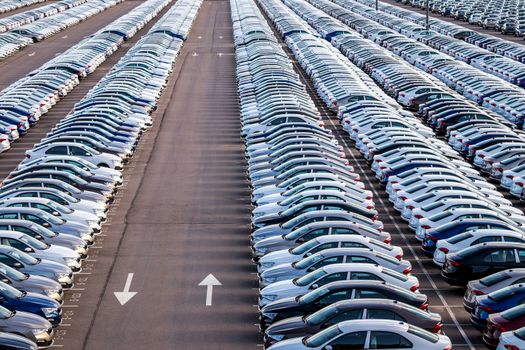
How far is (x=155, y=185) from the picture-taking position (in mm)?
32562

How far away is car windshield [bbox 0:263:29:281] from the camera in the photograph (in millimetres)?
20656

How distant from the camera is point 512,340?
16.9 meters

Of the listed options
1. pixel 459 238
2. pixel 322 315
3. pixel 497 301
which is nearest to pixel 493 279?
pixel 497 301

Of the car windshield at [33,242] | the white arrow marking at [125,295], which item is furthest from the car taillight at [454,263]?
the car windshield at [33,242]

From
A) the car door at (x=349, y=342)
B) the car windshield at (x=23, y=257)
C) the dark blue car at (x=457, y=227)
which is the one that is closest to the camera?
the car door at (x=349, y=342)

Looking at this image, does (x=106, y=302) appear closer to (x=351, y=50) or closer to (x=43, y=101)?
(x=43, y=101)

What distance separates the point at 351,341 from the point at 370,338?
422 mm

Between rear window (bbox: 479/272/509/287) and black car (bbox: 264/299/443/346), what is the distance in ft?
8.94

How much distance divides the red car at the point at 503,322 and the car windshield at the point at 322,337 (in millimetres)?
3930

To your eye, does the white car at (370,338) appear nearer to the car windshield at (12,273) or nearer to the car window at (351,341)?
the car window at (351,341)

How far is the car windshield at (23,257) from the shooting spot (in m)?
21.8

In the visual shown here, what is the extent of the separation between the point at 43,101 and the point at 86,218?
70.5 feet

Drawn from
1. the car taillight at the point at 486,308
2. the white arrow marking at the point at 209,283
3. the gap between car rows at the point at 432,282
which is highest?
the car taillight at the point at 486,308

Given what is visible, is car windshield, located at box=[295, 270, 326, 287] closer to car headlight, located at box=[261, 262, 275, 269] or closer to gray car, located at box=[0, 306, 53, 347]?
car headlight, located at box=[261, 262, 275, 269]
